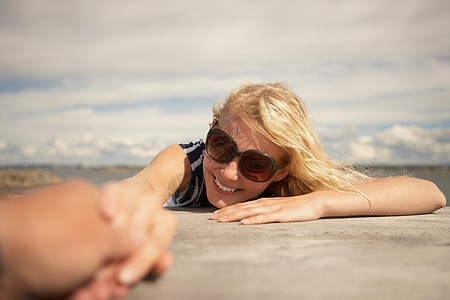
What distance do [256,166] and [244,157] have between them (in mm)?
124

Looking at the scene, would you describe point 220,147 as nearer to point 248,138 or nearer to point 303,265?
point 248,138

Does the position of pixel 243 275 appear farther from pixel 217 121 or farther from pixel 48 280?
pixel 217 121

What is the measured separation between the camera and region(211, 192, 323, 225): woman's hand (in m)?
2.48

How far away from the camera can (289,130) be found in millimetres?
2861

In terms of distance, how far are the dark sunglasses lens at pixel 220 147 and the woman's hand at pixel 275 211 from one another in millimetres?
428

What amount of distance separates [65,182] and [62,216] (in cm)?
15

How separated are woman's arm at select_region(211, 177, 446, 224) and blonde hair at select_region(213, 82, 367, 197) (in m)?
0.28

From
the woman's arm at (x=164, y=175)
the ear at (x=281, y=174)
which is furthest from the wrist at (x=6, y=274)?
the ear at (x=281, y=174)

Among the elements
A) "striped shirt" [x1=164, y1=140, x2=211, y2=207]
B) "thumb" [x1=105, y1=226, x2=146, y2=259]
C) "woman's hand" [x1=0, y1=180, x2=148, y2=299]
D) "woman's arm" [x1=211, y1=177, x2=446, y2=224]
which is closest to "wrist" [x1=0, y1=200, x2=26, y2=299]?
"woman's hand" [x1=0, y1=180, x2=148, y2=299]

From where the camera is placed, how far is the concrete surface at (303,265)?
3.76 feet

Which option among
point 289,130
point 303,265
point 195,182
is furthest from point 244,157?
point 303,265

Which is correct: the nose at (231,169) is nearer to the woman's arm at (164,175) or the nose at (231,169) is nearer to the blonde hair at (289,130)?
the blonde hair at (289,130)

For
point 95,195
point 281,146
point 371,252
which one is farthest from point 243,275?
point 281,146

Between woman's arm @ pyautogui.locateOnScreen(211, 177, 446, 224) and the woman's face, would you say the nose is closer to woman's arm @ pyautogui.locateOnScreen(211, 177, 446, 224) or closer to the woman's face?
the woman's face
